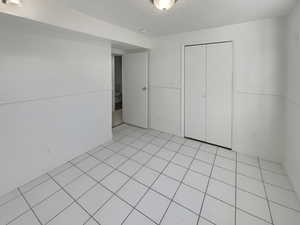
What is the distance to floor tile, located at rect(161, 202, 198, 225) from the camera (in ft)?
4.47

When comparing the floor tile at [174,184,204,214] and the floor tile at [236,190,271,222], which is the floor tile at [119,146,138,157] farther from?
the floor tile at [236,190,271,222]

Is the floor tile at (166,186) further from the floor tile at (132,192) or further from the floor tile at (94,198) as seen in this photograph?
the floor tile at (94,198)

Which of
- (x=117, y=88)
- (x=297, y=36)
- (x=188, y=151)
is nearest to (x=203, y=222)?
(x=188, y=151)

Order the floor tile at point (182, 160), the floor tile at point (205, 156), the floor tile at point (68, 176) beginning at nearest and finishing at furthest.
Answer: the floor tile at point (68, 176) → the floor tile at point (182, 160) → the floor tile at point (205, 156)

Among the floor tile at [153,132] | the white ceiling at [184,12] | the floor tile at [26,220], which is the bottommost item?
the floor tile at [26,220]

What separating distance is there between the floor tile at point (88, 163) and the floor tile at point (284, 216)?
2.21m

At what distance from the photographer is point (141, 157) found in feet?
8.14

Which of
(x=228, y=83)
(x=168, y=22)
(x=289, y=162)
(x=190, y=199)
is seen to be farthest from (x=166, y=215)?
(x=168, y=22)

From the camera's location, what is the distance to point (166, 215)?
1431mm

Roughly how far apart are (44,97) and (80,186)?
126 centimetres

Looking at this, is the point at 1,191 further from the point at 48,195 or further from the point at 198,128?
the point at 198,128

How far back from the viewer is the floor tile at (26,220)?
135 centimetres

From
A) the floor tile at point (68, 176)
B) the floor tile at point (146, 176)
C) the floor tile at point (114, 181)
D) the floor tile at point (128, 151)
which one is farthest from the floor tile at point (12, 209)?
the floor tile at point (128, 151)

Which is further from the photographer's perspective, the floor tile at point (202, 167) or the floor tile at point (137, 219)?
the floor tile at point (202, 167)
